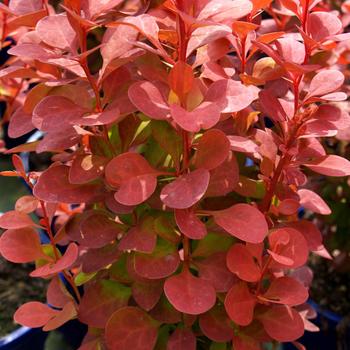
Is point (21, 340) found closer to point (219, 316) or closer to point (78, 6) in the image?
point (219, 316)

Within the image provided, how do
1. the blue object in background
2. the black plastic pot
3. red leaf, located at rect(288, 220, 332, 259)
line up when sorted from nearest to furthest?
red leaf, located at rect(288, 220, 332, 259) < the blue object in background < the black plastic pot

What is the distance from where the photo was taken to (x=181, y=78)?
63 cm

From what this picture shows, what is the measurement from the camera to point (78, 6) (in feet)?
2.14

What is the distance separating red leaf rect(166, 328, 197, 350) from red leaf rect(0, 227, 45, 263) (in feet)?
0.65

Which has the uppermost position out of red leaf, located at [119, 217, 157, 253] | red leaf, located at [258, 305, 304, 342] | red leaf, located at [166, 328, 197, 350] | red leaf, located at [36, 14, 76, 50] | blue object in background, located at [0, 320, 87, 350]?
red leaf, located at [36, 14, 76, 50]

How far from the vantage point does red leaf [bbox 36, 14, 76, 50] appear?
67 centimetres

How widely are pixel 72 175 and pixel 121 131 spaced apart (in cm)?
10

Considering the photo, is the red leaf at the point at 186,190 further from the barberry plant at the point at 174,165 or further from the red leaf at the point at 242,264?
the red leaf at the point at 242,264

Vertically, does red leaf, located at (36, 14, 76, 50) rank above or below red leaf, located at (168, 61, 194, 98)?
above

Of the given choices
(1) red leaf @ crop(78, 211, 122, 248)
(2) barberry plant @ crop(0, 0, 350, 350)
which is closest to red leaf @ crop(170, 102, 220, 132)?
(2) barberry plant @ crop(0, 0, 350, 350)

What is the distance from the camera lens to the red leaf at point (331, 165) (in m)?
0.73

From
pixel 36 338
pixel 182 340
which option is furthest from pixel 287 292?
pixel 36 338

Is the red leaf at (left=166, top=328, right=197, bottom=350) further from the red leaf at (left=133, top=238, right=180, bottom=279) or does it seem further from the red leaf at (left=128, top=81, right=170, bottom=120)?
the red leaf at (left=128, top=81, right=170, bottom=120)

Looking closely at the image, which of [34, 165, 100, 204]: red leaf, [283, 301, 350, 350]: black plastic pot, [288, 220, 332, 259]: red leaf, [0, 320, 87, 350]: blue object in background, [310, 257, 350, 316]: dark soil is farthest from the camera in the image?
[310, 257, 350, 316]: dark soil
